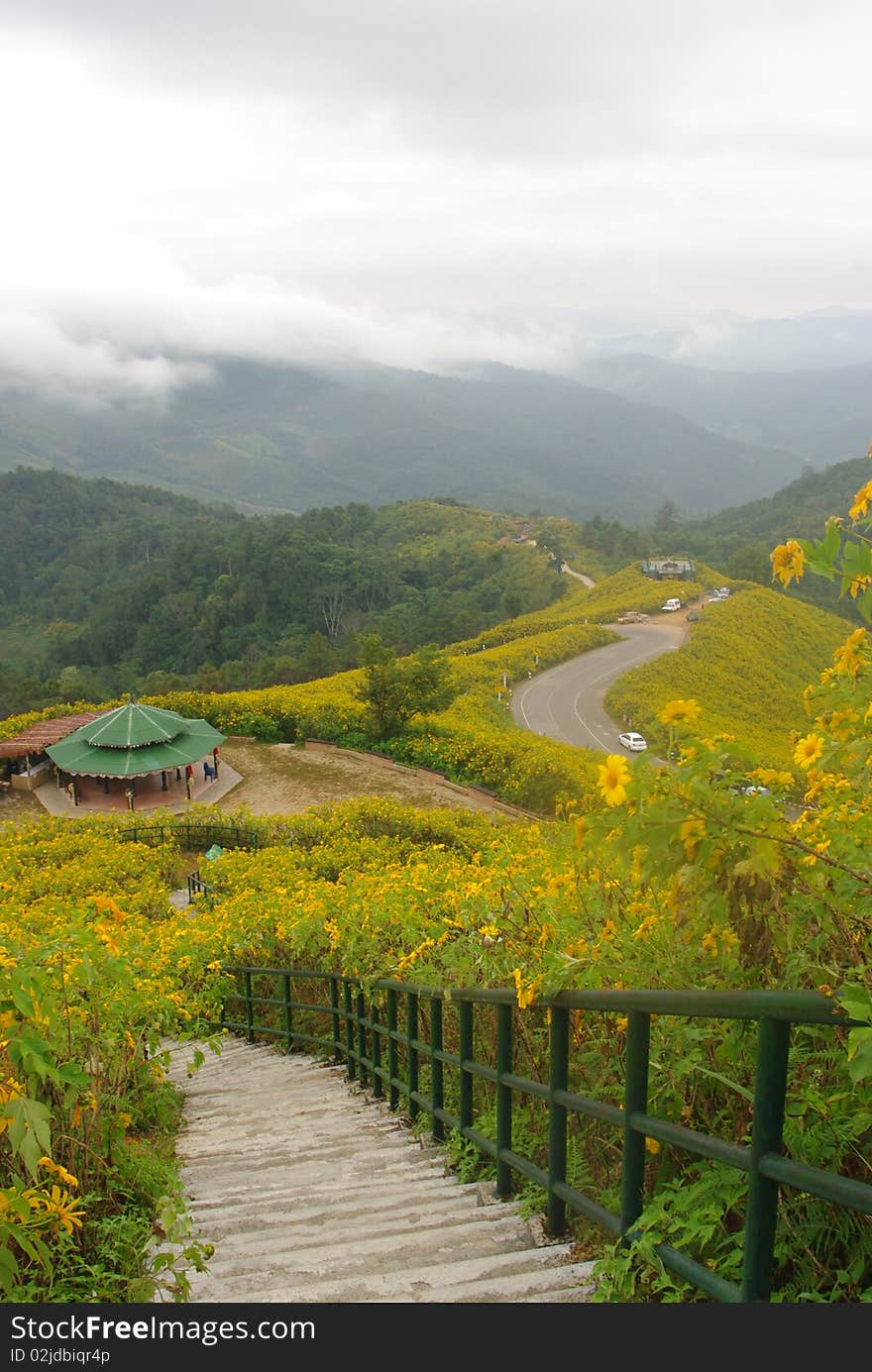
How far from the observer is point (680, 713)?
79.4 inches

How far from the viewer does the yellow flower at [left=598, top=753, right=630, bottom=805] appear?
5.35 feet

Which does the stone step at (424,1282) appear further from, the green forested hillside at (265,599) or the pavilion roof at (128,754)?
the green forested hillside at (265,599)

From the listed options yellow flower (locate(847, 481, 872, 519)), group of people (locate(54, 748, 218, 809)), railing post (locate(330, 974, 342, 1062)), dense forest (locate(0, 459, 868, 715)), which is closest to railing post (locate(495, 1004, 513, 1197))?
yellow flower (locate(847, 481, 872, 519))

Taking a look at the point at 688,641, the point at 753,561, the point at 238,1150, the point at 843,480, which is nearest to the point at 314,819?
the point at 238,1150

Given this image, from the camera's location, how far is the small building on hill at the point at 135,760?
64.2 ft

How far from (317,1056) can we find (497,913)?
10.6 ft

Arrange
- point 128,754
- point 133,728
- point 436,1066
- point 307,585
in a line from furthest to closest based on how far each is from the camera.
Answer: point 307,585 < point 133,728 < point 128,754 < point 436,1066

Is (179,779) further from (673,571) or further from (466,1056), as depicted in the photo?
(673,571)

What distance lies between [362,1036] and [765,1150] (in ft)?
13.6

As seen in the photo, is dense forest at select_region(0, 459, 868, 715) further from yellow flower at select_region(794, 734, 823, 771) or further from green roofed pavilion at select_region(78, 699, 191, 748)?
yellow flower at select_region(794, 734, 823, 771)

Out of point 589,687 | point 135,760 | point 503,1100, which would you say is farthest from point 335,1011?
point 589,687

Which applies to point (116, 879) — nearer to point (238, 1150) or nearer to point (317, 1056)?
point (317, 1056)

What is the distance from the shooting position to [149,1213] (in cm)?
280

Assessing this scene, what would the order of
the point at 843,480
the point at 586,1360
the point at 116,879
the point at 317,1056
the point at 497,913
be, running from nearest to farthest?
the point at 586,1360
the point at 497,913
the point at 317,1056
the point at 116,879
the point at 843,480
